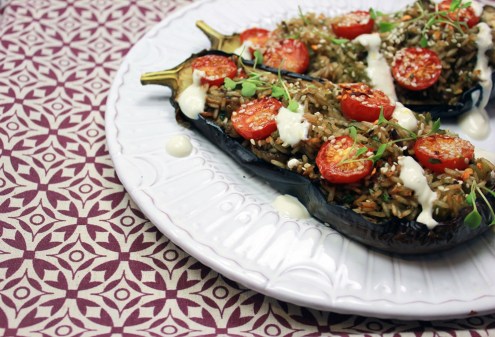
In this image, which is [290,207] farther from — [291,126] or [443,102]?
[443,102]

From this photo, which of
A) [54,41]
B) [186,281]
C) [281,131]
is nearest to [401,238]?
→ [281,131]

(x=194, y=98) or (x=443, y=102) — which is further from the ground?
(x=443, y=102)

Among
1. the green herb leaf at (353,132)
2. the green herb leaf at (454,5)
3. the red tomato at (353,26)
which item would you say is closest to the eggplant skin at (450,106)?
the green herb leaf at (454,5)

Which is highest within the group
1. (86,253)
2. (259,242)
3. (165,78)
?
(165,78)

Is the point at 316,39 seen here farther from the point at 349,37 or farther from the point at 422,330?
the point at 422,330

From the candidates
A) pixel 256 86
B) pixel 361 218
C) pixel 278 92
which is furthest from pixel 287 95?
pixel 361 218

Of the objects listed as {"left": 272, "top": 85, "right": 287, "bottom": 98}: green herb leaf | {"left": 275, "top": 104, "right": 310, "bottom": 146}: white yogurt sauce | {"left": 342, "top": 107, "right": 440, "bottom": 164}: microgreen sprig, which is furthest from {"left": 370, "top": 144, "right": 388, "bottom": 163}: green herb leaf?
{"left": 272, "top": 85, "right": 287, "bottom": 98}: green herb leaf
